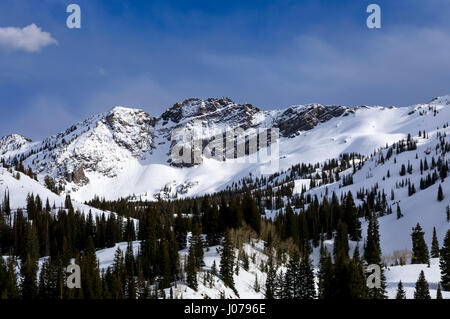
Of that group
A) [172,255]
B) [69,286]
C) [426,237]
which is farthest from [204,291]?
[426,237]

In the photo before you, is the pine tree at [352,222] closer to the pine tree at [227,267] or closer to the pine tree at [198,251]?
the pine tree at [227,267]

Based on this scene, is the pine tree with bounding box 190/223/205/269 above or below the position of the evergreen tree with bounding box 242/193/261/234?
below

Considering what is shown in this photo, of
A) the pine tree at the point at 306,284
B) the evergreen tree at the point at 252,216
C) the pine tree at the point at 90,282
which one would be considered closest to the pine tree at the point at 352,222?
the evergreen tree at the point at 252,216

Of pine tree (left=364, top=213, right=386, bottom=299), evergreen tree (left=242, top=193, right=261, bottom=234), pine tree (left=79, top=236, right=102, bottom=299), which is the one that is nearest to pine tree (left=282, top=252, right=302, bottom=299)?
pine tree (left=364, top=213, right=386, bottom=299)

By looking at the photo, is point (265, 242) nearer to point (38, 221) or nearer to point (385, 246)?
point (385, 246)

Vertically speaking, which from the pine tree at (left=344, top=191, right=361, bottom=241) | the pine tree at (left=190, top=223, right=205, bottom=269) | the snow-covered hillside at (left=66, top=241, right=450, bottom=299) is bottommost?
the snow-covered hillside at (left=66, top=241, right=450, bottom=299)

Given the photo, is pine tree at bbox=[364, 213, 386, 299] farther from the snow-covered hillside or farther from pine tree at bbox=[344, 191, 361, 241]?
pine tree at bbox=[344, 191, 361, 241]

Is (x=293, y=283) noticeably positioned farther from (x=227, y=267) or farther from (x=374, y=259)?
(x=374, y=259)

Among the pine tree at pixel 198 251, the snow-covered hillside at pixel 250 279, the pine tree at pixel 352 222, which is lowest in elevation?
the snow-covered hillside at pixel 250 279

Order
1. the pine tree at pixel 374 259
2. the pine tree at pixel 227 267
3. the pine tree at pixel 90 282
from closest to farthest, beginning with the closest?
the pine tree at pixel 374 259
the pine tree at pixel 90 282
the pine tree at pixel 227 267

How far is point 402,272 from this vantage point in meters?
111

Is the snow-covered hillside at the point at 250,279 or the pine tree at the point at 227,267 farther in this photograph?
the pine tree at the point at 227,267

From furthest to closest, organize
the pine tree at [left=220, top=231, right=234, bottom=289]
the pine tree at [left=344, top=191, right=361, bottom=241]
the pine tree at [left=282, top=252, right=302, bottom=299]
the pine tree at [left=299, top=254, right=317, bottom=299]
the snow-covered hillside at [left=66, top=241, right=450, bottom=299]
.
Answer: the pine tree at [left=344, top=191, right=361, bottom=241], the pine tree at [left=220, top=231, right=234, bottom=289], the pine tree at [left=282, top=252, right=302, bottom=299], the snow-covered hillside at [left=66, top=241, right=450, bottom=299], the pine tree at [left=299, top=254, right=317, bottom=299]

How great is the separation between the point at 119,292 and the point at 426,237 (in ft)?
496
